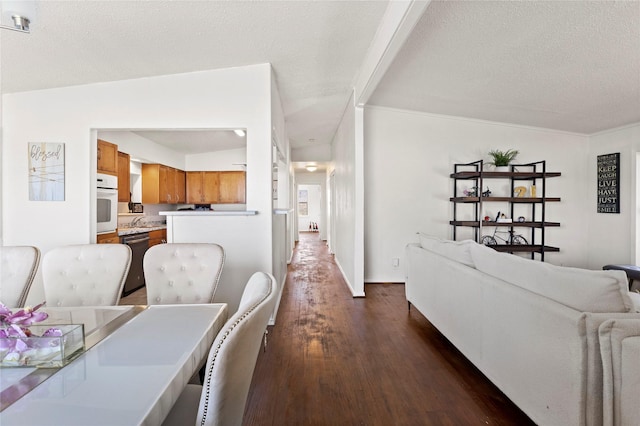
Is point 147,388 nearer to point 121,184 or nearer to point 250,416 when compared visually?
point 250,416

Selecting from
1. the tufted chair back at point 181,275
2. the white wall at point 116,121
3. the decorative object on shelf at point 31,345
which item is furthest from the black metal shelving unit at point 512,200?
the decorative object on shelf at point 31,345

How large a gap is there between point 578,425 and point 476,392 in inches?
29.1

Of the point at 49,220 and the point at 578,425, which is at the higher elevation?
the point at 49,220

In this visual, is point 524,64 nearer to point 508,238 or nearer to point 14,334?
point 508,238

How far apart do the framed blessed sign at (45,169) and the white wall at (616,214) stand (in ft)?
23.6

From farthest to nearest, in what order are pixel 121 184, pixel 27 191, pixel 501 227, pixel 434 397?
pixel 501 227 < pixel 121 184 < pixel 27 191 < pixel 434 397

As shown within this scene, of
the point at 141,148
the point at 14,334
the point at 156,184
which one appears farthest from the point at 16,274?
the point at 156,184

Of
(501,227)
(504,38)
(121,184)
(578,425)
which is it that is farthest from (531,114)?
(121,184)

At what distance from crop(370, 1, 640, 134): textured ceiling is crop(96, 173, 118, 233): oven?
3532mm

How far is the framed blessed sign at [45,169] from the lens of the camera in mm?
2992

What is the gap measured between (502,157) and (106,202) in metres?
5.35

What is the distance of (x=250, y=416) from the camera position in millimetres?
1707

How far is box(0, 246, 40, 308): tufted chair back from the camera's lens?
66.7 inches

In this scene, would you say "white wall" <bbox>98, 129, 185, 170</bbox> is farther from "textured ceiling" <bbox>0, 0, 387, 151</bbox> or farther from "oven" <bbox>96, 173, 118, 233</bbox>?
"textured ceiling" <bbox>0, 0, 387, 151</bbox>
